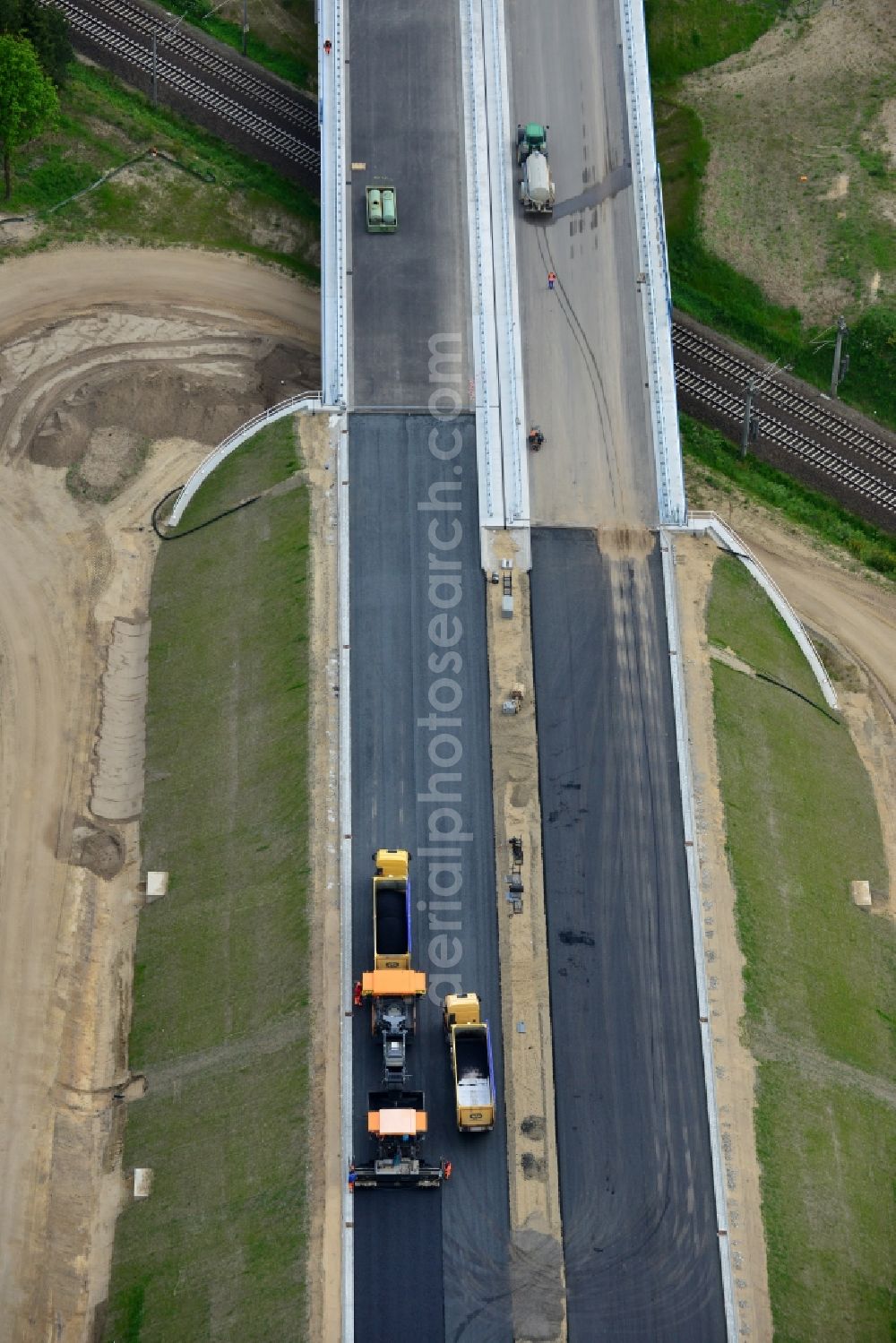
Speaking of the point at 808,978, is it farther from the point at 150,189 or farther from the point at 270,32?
the point at 270,32

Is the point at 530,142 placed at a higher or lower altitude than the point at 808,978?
higher

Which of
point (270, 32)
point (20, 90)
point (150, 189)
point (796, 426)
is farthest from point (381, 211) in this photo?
Answer: point (796, 426)

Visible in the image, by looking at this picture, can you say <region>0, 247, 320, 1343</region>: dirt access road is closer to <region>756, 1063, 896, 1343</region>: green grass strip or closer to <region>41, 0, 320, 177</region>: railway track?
<region>41, 0, 320, 177</region>: railway track

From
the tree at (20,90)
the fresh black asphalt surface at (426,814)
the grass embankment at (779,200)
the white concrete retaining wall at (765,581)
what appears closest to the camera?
the fresh black asphalt surface at (426,814)

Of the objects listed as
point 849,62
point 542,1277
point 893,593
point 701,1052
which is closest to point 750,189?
point 849,62

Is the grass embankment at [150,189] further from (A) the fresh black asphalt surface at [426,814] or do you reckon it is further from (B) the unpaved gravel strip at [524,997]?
(B) the unpaved gravel strip at [524,997]

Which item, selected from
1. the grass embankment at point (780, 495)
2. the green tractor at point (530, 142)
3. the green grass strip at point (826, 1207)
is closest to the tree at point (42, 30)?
the green tractor at point (530, 142)

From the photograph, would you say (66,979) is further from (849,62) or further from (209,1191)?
(849,62)
